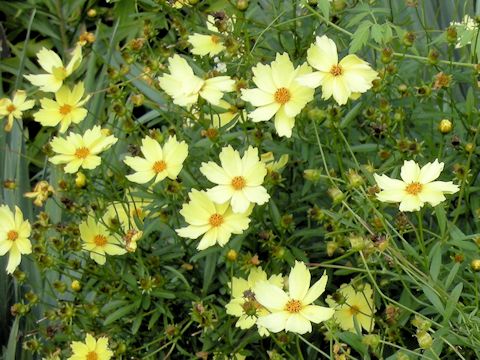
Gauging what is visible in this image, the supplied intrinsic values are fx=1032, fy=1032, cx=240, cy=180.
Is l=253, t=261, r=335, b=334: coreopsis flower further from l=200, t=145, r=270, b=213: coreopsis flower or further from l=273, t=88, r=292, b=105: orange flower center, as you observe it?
l=273, t=88, r=292, b=105: orange flower center

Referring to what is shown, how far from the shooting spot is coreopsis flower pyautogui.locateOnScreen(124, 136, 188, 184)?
5.87ft

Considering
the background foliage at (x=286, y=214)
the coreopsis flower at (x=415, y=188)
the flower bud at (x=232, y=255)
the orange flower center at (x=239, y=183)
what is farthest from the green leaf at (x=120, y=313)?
the coreopsis flower at (x=415, y=188)

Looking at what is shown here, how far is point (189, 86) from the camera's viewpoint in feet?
5.84

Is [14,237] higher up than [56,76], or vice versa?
[56,76]

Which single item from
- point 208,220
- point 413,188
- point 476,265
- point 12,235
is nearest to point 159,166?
point 208,220

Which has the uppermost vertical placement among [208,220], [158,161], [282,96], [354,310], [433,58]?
[433,58]

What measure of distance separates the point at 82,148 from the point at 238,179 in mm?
325

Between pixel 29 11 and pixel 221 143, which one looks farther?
pixel 29 11

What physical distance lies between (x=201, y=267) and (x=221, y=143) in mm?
265

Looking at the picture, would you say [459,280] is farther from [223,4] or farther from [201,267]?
[223,4]

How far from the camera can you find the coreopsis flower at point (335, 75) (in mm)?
1698

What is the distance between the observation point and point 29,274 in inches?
98.1

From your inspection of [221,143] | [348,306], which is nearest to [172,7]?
[221,143]

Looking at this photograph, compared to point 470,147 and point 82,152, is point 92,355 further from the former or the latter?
point 470,147
